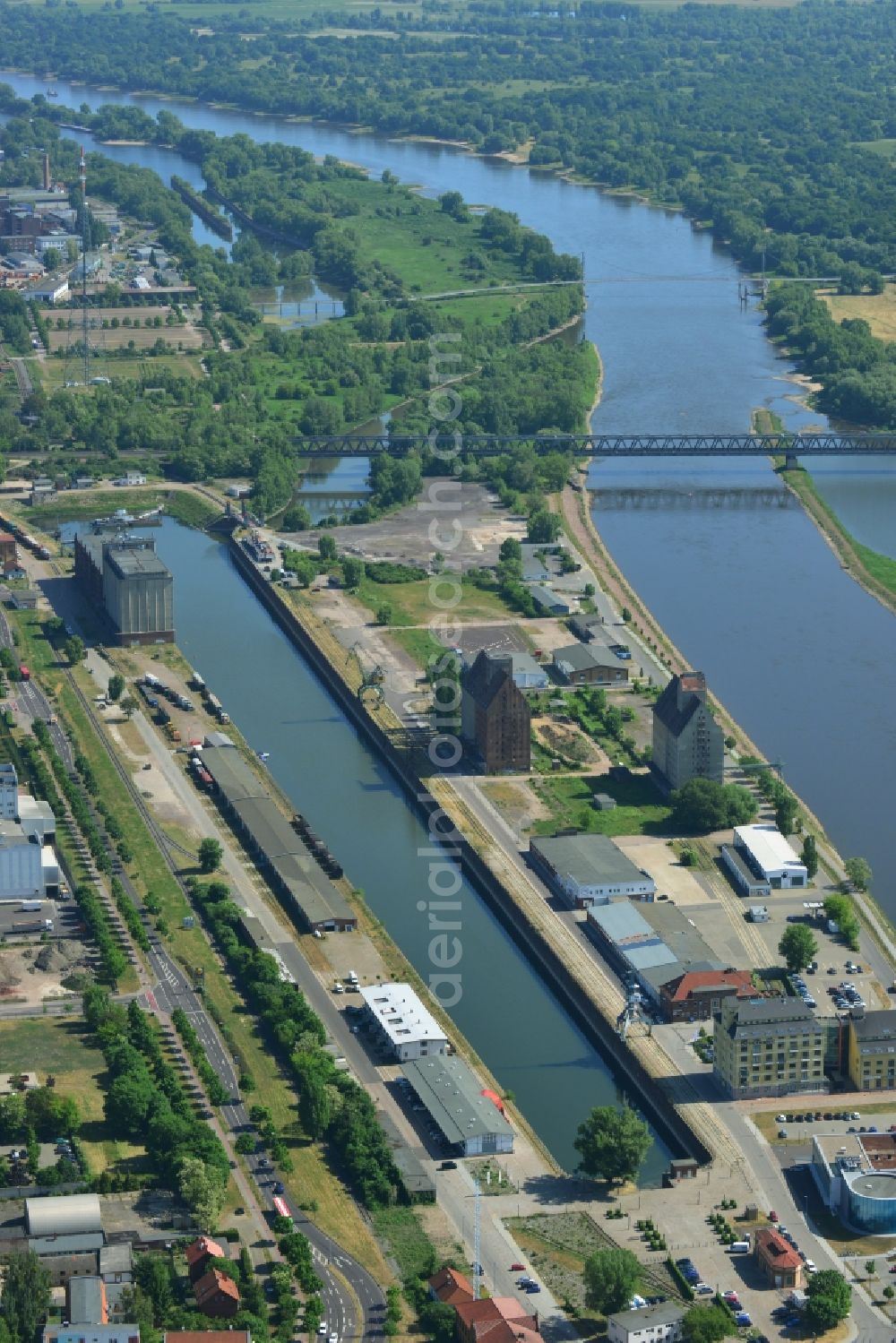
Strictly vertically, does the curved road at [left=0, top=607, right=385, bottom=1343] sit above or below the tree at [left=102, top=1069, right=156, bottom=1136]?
below

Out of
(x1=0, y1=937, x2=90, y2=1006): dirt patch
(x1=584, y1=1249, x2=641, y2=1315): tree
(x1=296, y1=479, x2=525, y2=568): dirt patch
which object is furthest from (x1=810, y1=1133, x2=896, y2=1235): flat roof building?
(x1=296, y1=479, x2=525, y2=568): dirt patch

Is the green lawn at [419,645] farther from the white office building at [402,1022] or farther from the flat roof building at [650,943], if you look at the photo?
the white office building at [402,1022]

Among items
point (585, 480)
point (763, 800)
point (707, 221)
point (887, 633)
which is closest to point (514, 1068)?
A: point (763, 800)

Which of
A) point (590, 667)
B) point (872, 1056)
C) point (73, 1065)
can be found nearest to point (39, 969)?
point (73, 1065)

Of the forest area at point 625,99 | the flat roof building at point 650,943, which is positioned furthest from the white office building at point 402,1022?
the forest area at point 625,99

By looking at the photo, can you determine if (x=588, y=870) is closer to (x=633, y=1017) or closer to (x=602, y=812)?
(x=602, y=812)

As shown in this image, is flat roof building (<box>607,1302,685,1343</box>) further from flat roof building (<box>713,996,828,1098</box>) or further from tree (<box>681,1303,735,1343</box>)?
flat roof building (<box>713,996,828,1098</box>)
